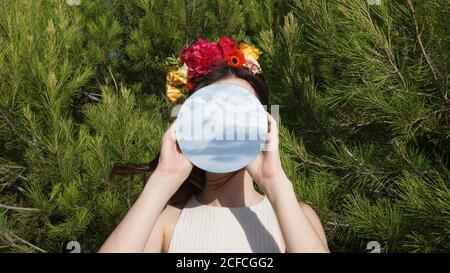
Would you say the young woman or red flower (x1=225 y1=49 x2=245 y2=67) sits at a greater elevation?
red flower (x1=225 y1=49 x2=245 y2=67)

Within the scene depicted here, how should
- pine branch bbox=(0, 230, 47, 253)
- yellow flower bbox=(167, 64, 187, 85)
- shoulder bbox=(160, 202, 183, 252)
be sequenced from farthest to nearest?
pine branch bbox=(0, 230, 47, 253) < yellow flower bbox=(167, 64, 187, 85) < shoulder bbox=(160, 202, 183, 252)

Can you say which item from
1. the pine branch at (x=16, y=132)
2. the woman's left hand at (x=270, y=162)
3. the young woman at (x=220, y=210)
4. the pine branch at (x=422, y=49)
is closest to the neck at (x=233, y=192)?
the young woman at (x=220, y=210)

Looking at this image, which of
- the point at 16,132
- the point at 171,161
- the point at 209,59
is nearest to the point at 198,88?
the point at 209,59

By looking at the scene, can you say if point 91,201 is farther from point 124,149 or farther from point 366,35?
point 366,35

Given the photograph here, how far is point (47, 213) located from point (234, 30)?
2.94ft

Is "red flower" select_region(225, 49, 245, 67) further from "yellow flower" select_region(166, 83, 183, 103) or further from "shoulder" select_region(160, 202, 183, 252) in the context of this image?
"shoulder" select_region(160, 202, 183, 252)

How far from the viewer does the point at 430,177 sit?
115cm

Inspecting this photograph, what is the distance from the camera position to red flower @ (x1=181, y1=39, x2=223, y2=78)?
97 cm

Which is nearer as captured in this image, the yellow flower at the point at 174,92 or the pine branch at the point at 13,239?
the yellow flower at the point at 174,92

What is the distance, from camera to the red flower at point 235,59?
95cm

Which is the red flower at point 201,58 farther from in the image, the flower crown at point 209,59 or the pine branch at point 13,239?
the pine branch at point 13,239

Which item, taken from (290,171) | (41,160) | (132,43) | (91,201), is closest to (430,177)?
(290,171)

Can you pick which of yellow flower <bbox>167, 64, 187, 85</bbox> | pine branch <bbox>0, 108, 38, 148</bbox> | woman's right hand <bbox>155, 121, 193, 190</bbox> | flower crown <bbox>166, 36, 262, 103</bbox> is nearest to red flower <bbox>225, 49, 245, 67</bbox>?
flower crown <bbox>166, 36, 262, 103</bbox>

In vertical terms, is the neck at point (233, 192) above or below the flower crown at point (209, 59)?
below
